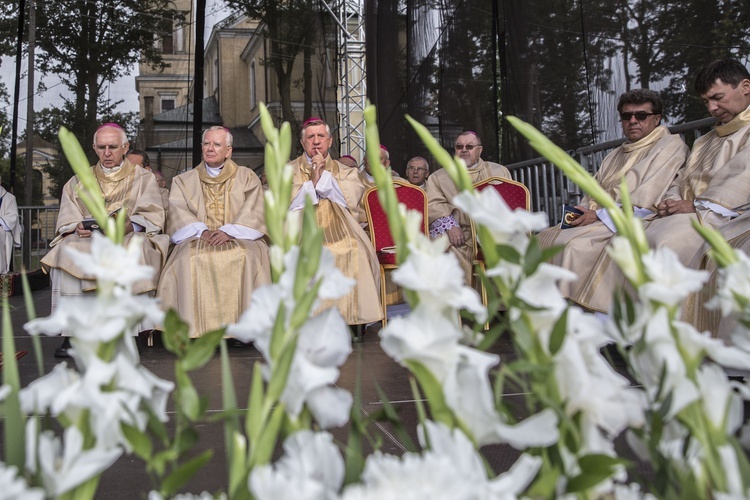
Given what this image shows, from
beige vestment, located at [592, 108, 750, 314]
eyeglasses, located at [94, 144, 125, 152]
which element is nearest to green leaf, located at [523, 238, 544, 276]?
beige vestment, located at [592, 108, 750, 314]

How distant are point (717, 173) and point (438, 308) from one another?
436cm

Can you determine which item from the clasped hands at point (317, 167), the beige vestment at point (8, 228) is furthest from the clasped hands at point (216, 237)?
the beige vestment at point (8, 228)

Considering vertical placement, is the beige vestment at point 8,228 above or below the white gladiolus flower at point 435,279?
above

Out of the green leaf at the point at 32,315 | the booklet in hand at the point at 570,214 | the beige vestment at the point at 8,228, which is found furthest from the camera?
the beige vestment at the point at 8,228

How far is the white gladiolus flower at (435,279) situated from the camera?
64 centimetres

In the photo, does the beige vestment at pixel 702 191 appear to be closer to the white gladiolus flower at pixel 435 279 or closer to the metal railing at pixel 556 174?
the metal railing at pixel 556 174

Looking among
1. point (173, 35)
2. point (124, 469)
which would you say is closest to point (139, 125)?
point (173, 35)

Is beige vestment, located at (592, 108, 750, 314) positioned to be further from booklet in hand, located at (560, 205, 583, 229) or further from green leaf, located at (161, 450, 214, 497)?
green leaf, located at (161, 450, 214, 497)

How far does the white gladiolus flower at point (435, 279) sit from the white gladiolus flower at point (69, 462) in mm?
251

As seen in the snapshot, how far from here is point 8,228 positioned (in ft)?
32.9

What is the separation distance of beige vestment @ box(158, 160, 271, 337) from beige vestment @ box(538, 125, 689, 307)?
211 centimetres

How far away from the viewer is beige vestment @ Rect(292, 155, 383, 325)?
6285 millimetres

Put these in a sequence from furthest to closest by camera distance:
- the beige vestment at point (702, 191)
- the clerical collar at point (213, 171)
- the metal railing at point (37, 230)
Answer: the metal railing at point (37, 230) → the clerical collar at point (213, 171) → the beige vestment at point (702, 191)

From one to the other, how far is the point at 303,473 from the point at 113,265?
0.22 metres
